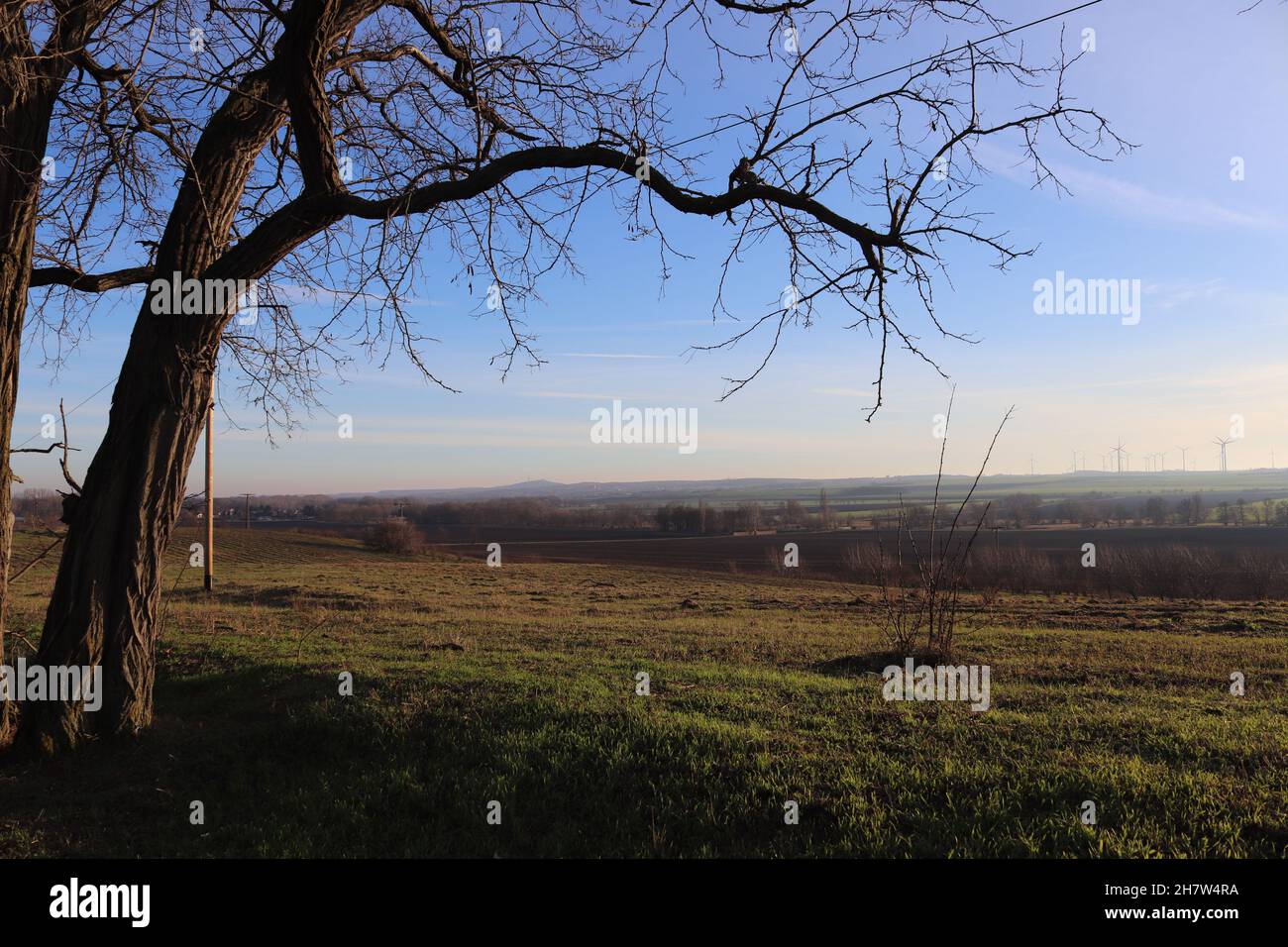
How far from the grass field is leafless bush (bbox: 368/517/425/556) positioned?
142ft

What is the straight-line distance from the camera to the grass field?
4.42 meters

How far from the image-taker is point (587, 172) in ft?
19.0

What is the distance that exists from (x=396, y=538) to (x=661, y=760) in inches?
2011

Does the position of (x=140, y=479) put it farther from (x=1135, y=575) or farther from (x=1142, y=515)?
(x=1142, y=515)

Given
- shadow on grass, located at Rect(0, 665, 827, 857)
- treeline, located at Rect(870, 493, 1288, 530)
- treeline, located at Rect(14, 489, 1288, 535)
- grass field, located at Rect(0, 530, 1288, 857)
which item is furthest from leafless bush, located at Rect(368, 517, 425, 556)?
treeline, located at Rect(870, 493, 1288, 530)

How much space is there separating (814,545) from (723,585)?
37.0 meters

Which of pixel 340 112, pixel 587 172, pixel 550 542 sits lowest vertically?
pixel 550 542

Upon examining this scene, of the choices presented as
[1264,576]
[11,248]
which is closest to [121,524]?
[11,248]

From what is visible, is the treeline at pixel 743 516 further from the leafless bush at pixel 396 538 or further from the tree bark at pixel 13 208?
the tree bark at pixel 13 208

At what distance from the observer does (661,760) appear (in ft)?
17.7

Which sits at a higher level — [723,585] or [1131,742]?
[1131,742]

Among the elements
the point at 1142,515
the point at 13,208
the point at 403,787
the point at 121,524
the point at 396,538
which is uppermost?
the point at 13,208
